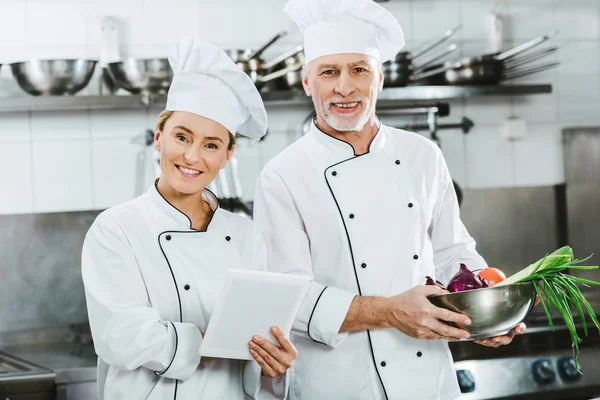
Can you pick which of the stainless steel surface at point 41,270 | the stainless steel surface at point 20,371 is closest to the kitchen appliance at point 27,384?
the stainless steel surface at point 20,371

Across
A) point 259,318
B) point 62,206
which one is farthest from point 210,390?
point 62,206

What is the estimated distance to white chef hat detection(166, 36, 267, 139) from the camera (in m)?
1.69

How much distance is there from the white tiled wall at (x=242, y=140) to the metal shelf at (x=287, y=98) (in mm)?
142

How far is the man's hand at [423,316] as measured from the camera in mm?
1638

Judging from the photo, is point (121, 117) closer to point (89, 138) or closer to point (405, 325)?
point (89, 138)

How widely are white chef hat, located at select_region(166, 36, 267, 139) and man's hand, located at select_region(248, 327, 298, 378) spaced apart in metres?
0.48

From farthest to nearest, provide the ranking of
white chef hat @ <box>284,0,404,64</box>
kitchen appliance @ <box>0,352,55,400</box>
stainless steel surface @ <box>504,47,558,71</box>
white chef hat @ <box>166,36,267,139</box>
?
stainless steel surface @ <box>504,47,558,71</box>, kitchen appliance @ <box>0,352,55,400</box>, white chef hat @ <box>284,0,404,64</box>, white chef hat @ <box>166,36,267,139</box>

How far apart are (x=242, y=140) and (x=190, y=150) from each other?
1.81 m

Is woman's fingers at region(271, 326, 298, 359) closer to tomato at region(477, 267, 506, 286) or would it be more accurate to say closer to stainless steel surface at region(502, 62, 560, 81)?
tomato at region(477, 267, 506, 286)

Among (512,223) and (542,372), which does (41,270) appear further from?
(512,223)

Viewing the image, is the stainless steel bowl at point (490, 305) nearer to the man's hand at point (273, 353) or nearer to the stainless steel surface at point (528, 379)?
the man's hand at point (273, 353)

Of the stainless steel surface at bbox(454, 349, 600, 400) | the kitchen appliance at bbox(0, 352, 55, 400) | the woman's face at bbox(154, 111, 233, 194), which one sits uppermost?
the woman's face at bbox(154, 111, 233, 194)

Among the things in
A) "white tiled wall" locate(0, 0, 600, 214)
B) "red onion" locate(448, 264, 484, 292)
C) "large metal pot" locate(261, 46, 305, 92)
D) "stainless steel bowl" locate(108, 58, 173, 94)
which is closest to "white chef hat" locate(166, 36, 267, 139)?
"red onion" locate(448, 264, 484, 292)

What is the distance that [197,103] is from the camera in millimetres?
1692
